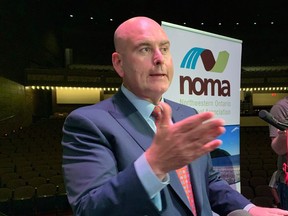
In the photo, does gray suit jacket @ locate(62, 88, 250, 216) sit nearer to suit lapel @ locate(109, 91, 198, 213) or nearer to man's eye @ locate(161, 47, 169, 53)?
suit lapel @ locate(109, 91, 198, 213)

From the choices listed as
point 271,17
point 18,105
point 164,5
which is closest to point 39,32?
point 18,105

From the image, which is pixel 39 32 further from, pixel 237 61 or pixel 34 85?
pixel 237 61

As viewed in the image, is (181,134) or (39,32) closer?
(181,134)

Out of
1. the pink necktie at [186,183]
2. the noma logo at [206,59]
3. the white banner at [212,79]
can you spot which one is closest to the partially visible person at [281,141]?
the white banner at [212,79]

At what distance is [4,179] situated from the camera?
6.04 m

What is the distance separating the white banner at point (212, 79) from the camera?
7.27 feet

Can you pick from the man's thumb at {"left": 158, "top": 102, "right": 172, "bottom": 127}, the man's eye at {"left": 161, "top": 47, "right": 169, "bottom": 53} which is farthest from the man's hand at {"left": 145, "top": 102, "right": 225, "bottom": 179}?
the man's eye at {"left": 161, "top": 47, "right": 169, "bottom": 53}

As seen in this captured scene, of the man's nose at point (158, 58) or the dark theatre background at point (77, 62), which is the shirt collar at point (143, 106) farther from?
the dark theatre background at point (77, 62)

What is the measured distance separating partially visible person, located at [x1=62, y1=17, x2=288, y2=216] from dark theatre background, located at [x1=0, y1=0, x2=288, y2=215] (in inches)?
216

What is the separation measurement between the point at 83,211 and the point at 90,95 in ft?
66.1

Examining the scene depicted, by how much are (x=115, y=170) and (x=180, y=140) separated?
11.1 inches

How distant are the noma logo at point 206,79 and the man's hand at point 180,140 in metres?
1.50

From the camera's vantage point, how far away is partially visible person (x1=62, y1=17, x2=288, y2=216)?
761 millimetres

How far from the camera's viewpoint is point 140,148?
1.02 m
